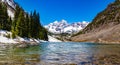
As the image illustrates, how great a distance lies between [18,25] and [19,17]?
5.76 metres

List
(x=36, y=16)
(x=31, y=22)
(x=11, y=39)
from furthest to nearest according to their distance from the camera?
(x=36, y=16)
(x=31, y=22)
(x=11, y=39)

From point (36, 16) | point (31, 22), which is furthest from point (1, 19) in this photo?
point (36, 16)

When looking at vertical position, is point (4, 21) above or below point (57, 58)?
above

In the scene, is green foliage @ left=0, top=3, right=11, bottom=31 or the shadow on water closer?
the shadow on water

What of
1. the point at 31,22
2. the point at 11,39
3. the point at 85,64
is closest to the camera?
the point at 85,64

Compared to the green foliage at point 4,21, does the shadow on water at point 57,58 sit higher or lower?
lower

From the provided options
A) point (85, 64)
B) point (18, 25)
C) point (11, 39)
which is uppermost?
point (18, 25)

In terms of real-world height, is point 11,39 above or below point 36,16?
below

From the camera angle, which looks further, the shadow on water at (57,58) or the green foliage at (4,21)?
the green foliage at (4,21)

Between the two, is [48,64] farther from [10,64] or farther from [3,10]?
[3,10]

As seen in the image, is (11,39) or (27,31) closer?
(11,39)

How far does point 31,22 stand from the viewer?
15275cm

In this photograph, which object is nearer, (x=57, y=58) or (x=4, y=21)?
(x=57, y=58)

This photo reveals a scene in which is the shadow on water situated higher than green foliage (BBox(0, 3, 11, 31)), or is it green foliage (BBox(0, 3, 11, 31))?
green foliage (BBox(0, 3, 11, 31))
